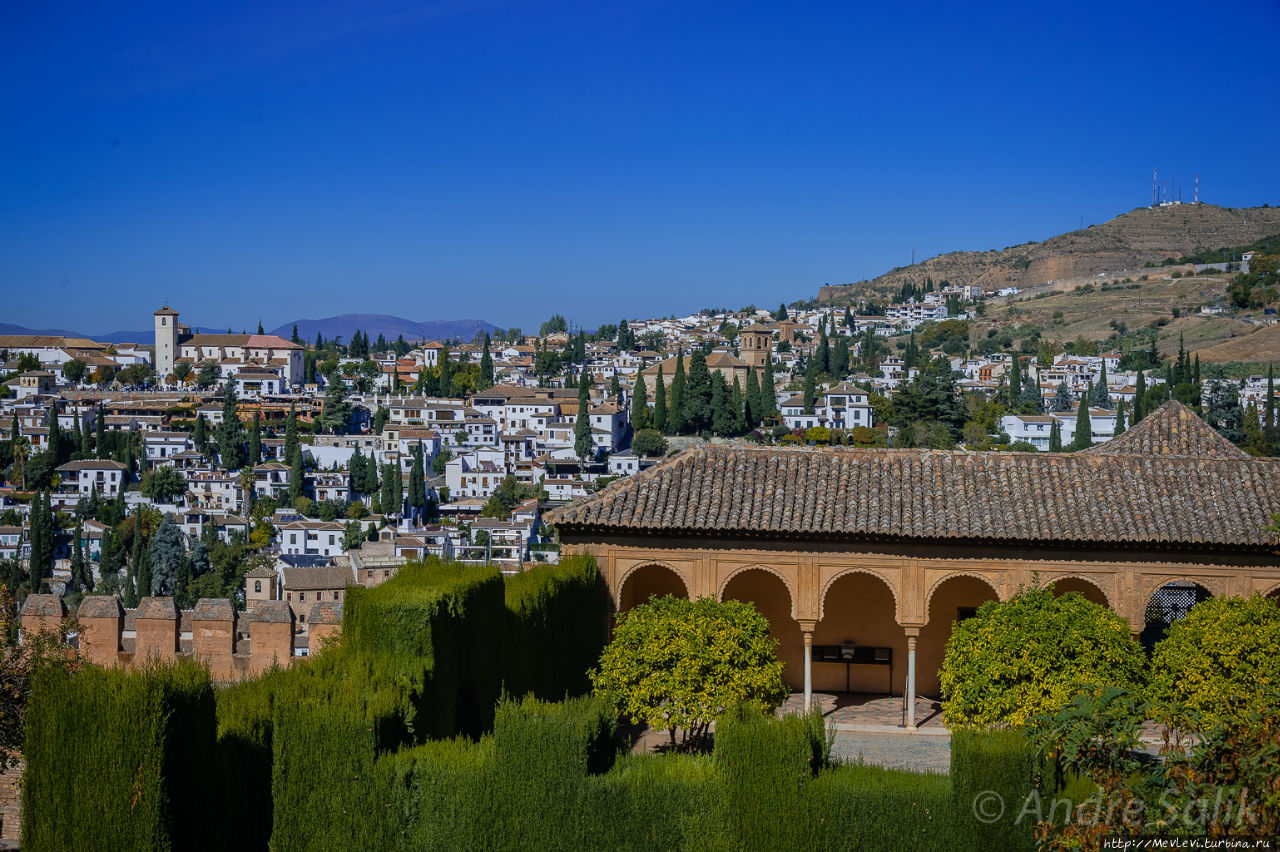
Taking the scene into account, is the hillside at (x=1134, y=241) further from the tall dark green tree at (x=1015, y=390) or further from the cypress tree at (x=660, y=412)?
the cypress tree at (x=660, y=412)

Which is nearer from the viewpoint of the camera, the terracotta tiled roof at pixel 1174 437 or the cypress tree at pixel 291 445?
the terracotta tiled roof at pixel 1174 437

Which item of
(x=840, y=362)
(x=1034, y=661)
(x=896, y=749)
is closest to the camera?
(x=1034, y=661)

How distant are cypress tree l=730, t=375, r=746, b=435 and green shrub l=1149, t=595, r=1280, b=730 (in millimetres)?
68212

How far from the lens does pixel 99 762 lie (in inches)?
307

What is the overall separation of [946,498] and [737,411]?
6729 centimetres

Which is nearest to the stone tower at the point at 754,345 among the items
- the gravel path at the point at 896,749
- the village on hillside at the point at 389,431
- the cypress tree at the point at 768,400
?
the village on hillside at the point at 389,431

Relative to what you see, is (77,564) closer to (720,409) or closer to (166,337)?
(720,409)

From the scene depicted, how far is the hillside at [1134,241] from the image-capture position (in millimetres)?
164625

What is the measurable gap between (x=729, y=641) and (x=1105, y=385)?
79109 millimetres

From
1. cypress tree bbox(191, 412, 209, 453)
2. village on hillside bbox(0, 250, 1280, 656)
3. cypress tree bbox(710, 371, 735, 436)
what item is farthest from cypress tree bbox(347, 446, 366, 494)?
cypress tree bbox(710, 371, 735, 436)

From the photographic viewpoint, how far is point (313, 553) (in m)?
66.8

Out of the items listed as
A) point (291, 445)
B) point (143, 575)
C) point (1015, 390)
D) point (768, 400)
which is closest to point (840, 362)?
point (1015, 390)

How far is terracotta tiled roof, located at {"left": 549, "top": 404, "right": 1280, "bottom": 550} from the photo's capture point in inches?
589

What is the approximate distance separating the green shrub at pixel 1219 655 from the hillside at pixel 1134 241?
6059 inches
